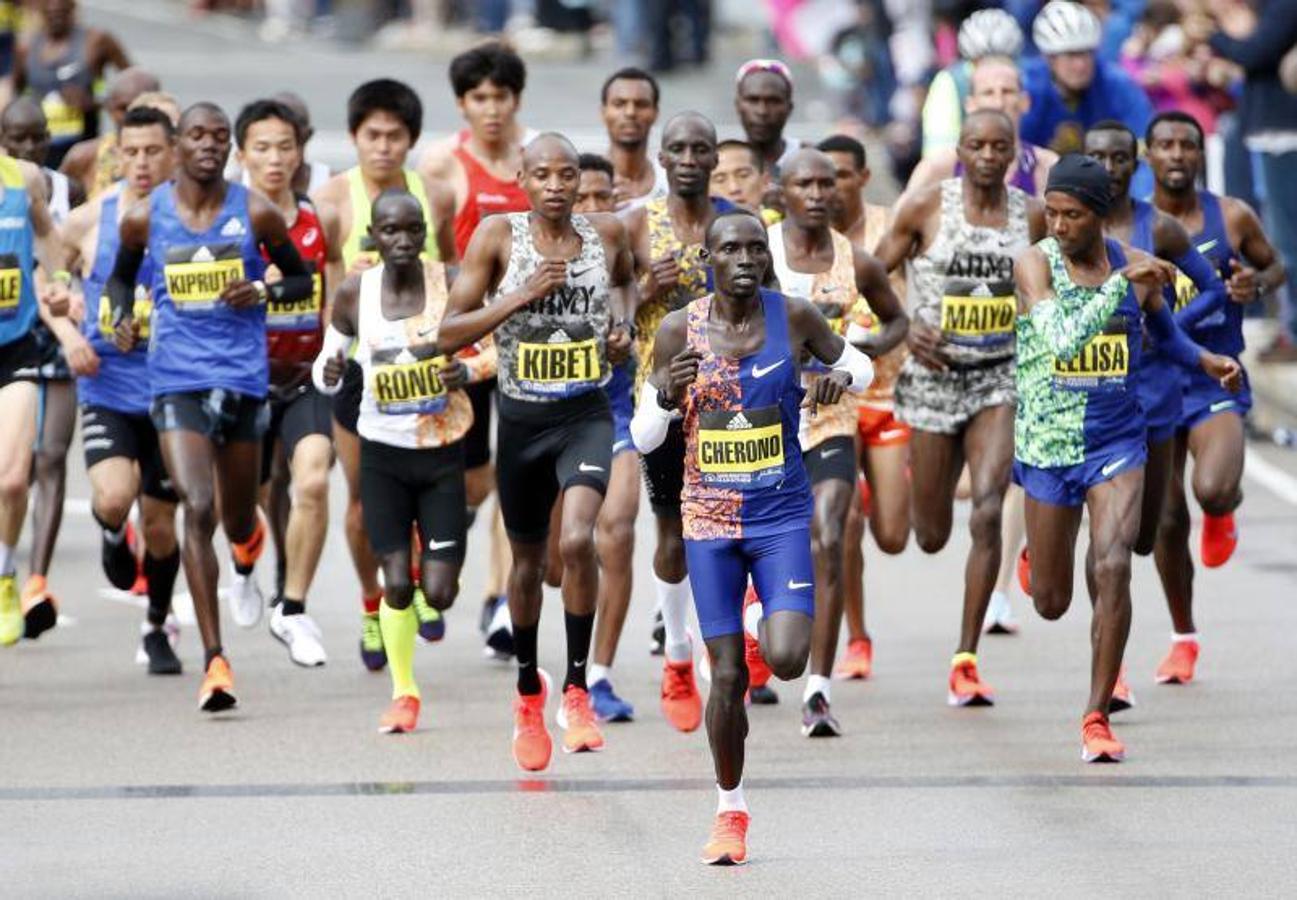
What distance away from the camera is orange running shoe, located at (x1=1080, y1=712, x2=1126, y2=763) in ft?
38.7

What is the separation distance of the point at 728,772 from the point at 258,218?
3924 millimetres

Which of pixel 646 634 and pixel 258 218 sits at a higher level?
pixel 258 218

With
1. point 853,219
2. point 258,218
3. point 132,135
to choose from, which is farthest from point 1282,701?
point 132,135

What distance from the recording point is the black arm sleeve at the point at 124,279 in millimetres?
13234

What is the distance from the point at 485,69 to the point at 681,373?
4508mm

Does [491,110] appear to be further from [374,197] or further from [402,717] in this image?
[402,717]

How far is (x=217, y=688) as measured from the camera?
1284cm

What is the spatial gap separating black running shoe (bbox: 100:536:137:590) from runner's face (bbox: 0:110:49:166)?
68.9 inches

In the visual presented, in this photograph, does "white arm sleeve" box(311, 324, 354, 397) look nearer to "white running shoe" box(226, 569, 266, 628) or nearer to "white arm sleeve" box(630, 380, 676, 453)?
"white running shoe" box(226, 569, 266, 628)

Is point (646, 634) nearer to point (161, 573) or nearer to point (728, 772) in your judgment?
point (161, 573)

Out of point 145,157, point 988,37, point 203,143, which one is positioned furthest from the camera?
point 988,37

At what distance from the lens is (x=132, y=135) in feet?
46.5

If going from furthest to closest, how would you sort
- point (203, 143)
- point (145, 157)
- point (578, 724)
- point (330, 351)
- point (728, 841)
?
point (145, 157) < point (203, 143) < point (330, 351) < point (578, 724) < point (728, 841)

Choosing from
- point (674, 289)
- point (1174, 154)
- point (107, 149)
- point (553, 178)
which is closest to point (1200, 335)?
point (1174, 154)
